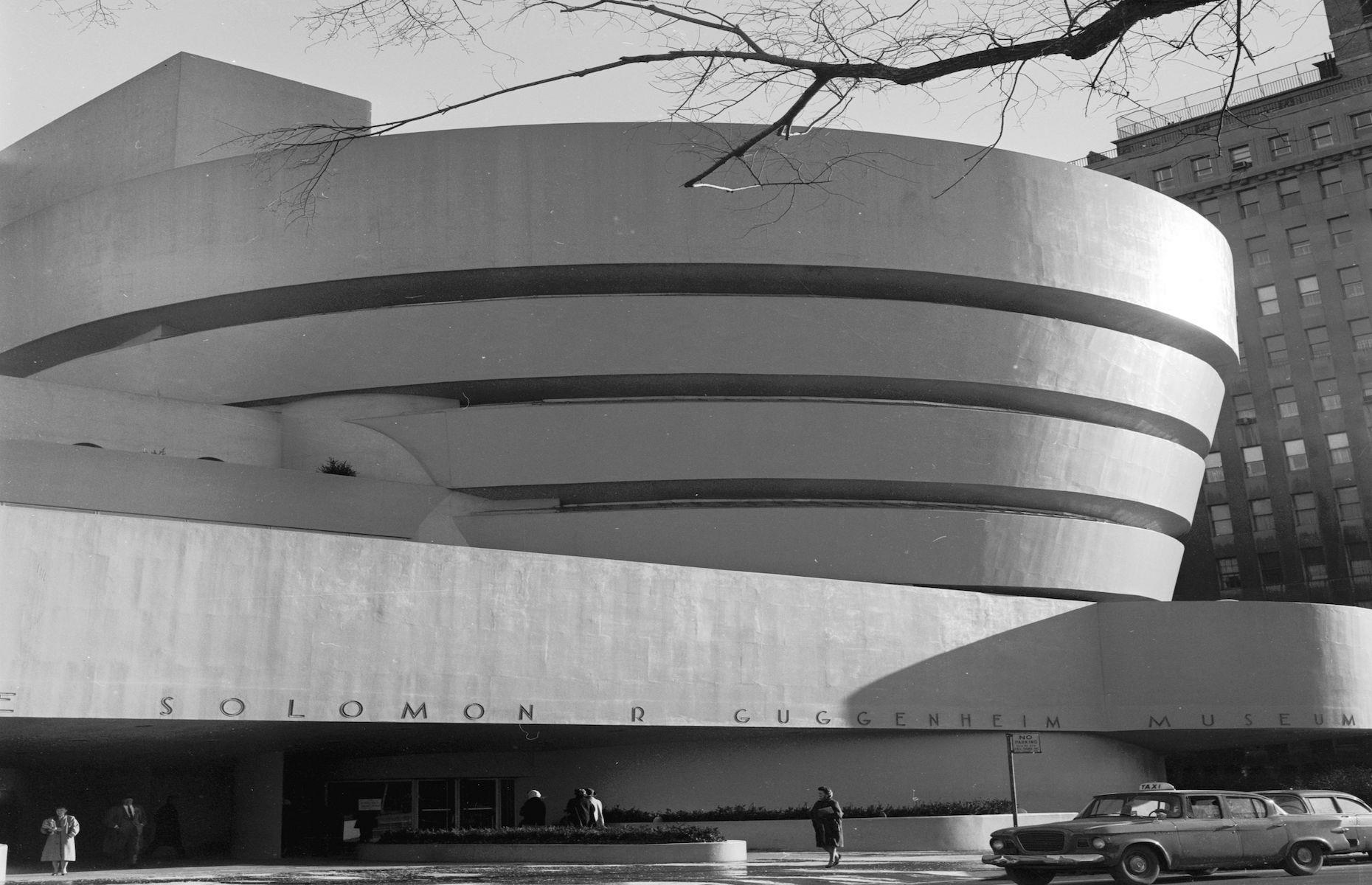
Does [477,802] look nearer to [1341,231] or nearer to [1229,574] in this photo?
[1229,574]

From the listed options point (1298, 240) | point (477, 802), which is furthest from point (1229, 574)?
point (477, 802)

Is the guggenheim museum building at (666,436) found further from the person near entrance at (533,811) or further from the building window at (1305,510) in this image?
the building window at (1305,510)

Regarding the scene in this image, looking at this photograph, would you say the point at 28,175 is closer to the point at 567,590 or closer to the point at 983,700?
the point at 567,590

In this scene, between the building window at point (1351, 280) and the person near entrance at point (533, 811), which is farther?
the building window at point (1351, 280)

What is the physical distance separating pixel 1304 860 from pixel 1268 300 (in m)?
51.1

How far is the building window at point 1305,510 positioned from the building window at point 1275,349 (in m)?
6.02

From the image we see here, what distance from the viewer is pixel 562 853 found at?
852 inches

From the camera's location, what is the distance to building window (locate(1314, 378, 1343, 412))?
59.3 meters

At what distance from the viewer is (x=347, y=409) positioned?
29.5 m

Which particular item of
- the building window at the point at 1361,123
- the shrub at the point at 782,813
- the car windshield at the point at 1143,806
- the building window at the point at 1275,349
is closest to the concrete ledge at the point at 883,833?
the shrub at the point at 782,813

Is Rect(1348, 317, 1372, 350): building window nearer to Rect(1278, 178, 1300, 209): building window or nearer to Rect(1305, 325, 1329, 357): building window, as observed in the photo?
Rect(1305, 325, 1329, 357): building window

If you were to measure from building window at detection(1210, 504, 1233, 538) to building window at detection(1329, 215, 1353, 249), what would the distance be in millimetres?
12768

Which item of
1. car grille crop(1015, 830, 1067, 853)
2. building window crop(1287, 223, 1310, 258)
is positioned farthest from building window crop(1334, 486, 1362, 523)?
car grille crop(1015, 830, 1067, 853)

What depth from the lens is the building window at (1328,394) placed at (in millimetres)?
59344
